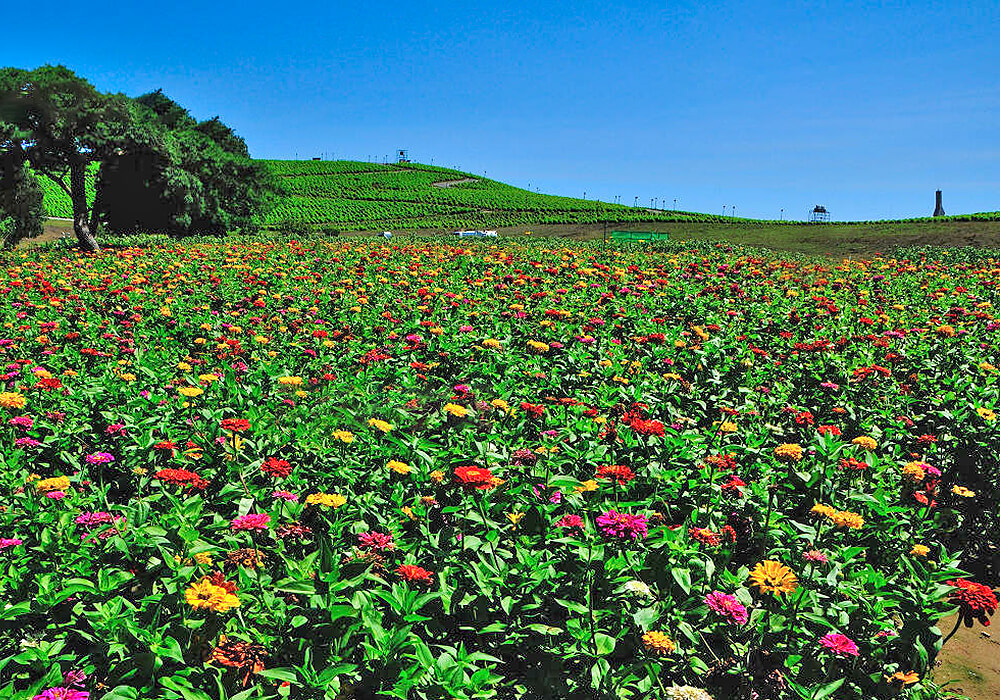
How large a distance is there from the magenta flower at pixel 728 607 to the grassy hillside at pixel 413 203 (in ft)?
163

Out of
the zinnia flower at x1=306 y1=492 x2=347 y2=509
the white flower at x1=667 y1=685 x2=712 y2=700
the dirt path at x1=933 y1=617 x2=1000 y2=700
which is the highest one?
the zinnia flower at x1=306 y1=492 x2=347 y2=509

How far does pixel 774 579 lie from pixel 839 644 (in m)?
0.28

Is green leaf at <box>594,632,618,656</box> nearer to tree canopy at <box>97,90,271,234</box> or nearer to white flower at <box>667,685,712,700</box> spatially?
white flower at <box>667,685,712,700</box>

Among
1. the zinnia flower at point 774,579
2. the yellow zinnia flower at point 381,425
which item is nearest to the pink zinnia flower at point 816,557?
the zinnia flower at point 774,579

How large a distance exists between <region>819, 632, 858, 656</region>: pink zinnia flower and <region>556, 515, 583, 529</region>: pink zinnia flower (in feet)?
3.17

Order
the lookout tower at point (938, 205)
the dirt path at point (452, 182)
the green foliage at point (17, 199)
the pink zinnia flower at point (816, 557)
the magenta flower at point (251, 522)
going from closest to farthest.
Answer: the magenta flower at point (251, 522)
the pink zinnia flower at point (816, 557)
the green foliage at point (17, 199)
the lookout tower at point (938, 205)
the dirt path at point (452, 182)

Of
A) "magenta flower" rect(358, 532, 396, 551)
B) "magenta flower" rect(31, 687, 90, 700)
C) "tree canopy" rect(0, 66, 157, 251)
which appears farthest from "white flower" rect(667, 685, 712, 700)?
"tree canopy" rect(0, 66, 157, 251)

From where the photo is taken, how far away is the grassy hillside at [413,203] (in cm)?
5975

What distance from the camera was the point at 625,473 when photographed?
3.04 meters

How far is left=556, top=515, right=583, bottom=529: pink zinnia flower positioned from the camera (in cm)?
283

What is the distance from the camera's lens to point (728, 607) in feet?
7.79

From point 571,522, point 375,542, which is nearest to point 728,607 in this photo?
point 571,522

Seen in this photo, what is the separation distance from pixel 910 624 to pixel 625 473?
120cm

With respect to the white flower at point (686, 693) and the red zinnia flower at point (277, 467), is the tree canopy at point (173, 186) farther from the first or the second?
the white flower at point (686, 693)
